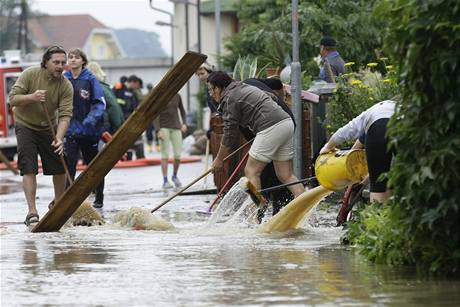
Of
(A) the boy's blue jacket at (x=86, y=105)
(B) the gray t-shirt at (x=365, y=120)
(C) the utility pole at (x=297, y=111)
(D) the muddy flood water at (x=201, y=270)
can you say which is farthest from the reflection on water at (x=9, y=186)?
(B) the gray t-shirt at (x=365, y=120)

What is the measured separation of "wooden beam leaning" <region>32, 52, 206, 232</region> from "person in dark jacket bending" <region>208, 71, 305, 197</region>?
1.08m

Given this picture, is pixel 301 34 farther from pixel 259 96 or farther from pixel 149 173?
pixel 259 96

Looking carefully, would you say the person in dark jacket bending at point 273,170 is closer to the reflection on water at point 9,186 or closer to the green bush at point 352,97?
the green bush at point 352,97

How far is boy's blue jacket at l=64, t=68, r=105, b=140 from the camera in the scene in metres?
16.5

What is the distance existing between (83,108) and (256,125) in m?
3.45

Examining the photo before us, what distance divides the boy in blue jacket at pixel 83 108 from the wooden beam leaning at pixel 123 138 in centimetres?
351

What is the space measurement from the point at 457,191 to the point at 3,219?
7.48 meters

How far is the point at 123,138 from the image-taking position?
12.7 meters

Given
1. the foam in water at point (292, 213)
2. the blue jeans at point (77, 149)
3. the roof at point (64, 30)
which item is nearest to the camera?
the foam in water at point (292, 213)

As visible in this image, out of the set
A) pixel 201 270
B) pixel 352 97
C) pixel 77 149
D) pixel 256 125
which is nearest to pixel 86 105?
pixel 77 149

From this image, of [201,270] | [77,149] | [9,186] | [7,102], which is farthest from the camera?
[7,102]

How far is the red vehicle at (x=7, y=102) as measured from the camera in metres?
34.7

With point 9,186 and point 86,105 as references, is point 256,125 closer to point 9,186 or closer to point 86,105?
point 86,105

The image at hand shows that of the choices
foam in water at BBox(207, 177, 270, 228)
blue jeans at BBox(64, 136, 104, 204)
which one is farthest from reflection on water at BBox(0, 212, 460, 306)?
blue jeans at BBox(64, 136, 104, 204)
